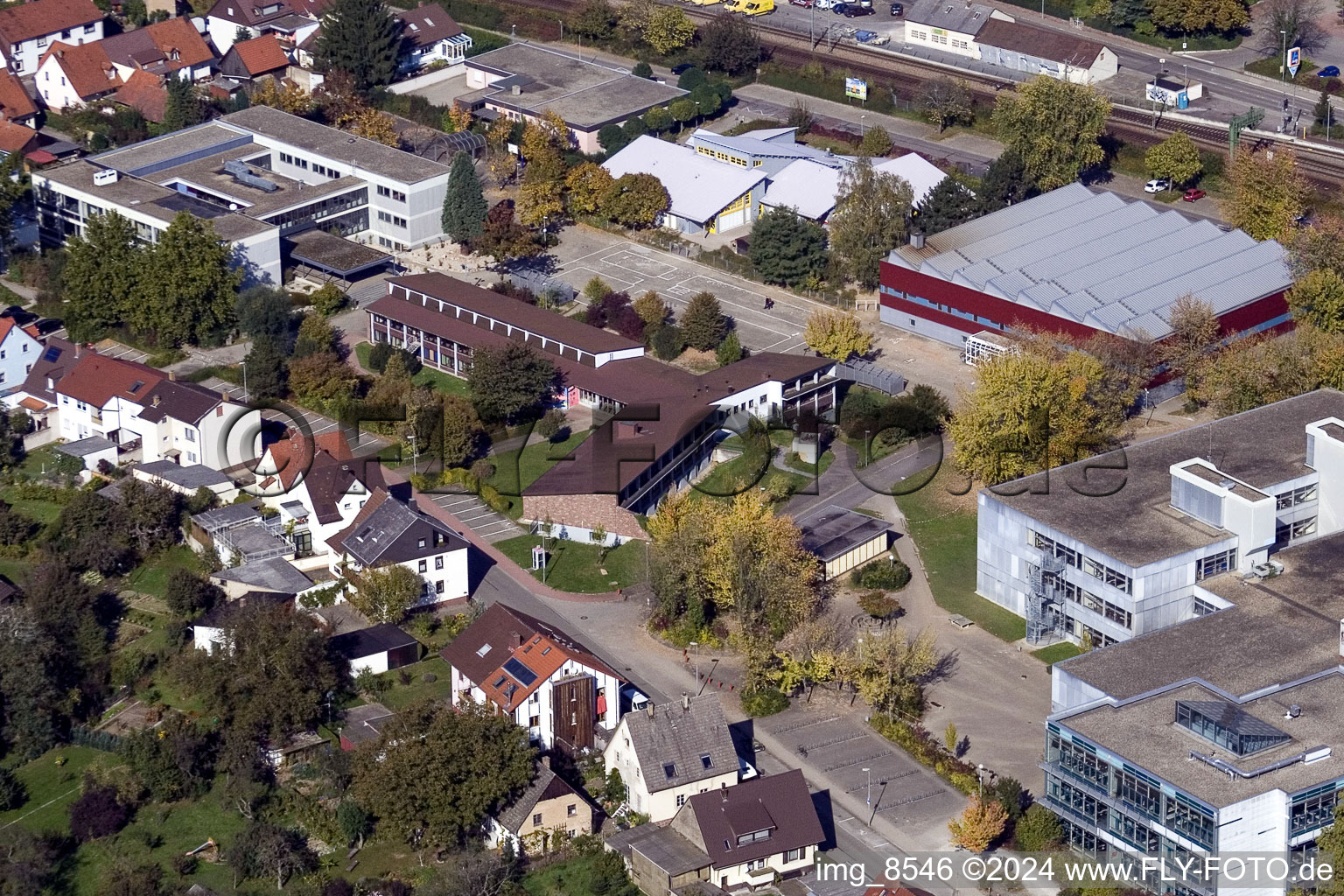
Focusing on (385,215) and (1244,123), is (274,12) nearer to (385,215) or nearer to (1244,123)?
(385,215)

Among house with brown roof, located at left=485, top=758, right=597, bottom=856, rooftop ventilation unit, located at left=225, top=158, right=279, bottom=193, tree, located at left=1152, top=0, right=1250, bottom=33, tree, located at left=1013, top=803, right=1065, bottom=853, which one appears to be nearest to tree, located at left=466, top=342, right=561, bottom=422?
rooftop ventilation unit, located at left=225, top=158, right=279, bottom=193

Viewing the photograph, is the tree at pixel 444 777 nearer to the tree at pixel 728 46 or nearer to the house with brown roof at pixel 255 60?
the tree at pixel 728 46

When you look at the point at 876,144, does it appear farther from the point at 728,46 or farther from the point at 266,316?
the point at 266,316

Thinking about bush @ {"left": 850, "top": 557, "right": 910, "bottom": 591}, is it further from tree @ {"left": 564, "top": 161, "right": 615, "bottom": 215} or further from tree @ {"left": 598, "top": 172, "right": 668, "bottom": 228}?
tree @ {"left": 564, "top": 161, "right": 615, "bottom": 215}

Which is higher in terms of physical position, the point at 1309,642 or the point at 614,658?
the point at 1309,642

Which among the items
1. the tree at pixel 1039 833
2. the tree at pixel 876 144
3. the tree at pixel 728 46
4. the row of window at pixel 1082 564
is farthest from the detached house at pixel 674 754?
the tree at pixel 728 46

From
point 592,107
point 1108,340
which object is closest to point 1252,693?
point 1108,340

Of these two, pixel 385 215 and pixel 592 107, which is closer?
pixel 385 215
